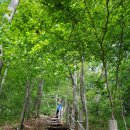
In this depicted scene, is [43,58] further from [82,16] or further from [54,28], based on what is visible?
[82,16]

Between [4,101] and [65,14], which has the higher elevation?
[4,101]

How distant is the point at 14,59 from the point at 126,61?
599 centimetres

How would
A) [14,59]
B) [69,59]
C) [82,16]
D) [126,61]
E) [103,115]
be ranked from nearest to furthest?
[82,16] → [69,59] → [14,59] → [126,61] → [103,115]

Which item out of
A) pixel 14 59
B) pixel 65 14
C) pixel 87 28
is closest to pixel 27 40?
pixel 14 59

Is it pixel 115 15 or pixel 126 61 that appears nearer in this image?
pixel 115 15

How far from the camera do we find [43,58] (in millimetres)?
11375

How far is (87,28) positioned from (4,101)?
1608cm

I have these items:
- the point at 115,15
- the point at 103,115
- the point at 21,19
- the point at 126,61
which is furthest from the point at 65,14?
the point at 103,115

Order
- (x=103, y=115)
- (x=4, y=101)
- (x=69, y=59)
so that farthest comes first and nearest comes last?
(x=4, y=101)
(x=103, y=115)
(x=69, y=59)

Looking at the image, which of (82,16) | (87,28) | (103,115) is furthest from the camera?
(103,115)

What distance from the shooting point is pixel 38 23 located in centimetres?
995

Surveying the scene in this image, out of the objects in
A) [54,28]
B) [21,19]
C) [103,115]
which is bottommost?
[103,115]

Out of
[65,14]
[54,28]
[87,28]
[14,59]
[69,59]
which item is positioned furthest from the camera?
[14,59]

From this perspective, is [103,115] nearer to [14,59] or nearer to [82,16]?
[14,59]
